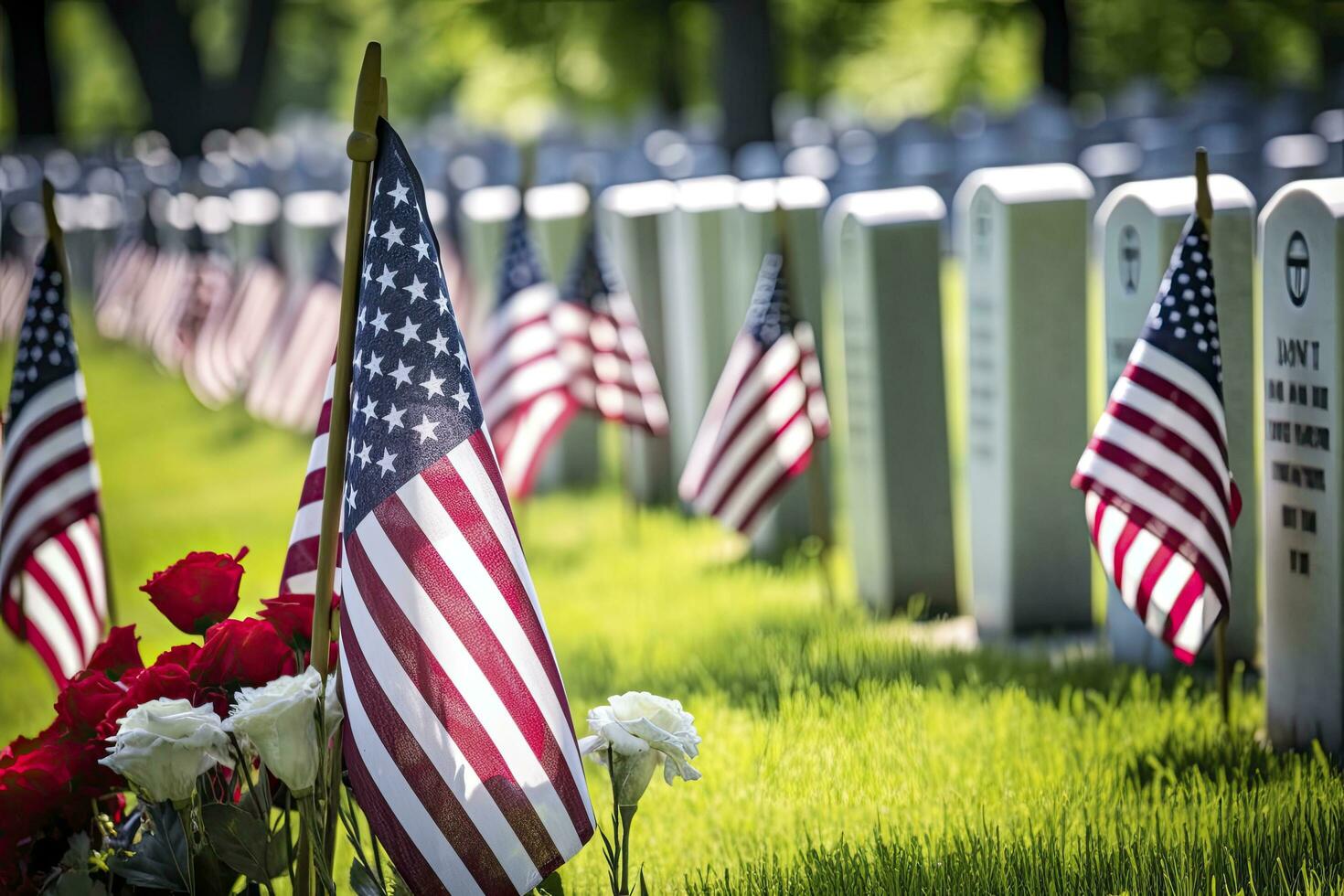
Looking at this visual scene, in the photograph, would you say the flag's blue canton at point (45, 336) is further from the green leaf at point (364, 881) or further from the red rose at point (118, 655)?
the green leaf at point (364, 881)

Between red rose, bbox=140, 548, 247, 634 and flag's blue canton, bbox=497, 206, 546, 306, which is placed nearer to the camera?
red rose, bbox=140, 548, 247, 634

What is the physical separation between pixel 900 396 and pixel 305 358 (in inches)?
235

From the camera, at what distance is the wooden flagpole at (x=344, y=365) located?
3.04 meters

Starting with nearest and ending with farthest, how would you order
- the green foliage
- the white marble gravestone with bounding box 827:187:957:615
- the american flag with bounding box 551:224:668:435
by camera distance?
the white marble gravestone with bounding box 827:187:957:615
the american flag with bounding box 551:224:668:435
the green foliage

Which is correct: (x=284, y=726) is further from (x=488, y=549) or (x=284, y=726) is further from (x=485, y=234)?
(x=485, y=234)

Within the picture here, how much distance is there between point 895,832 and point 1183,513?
134 centimetres

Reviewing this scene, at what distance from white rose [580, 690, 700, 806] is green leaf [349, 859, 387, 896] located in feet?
1.59

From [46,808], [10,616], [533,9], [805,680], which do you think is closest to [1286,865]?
[805,680]

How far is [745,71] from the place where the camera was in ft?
61.8

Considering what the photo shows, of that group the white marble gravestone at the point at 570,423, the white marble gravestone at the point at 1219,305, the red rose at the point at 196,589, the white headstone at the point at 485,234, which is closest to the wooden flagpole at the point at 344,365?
the red rose at the point at 196,589

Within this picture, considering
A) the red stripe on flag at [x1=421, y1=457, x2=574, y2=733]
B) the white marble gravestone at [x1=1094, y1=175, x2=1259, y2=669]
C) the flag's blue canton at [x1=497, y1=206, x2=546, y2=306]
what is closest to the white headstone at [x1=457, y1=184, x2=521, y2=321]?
the flag's blue canton at [x1=497, y1=206, x2=546, y2=306]

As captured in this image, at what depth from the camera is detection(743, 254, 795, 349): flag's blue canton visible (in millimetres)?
6277

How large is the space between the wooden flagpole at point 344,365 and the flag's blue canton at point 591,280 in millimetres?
4432

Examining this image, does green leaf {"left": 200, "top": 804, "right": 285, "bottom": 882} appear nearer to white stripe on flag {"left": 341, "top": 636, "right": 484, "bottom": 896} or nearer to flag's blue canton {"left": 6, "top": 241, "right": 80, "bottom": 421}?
white stripe on flag {"left": 341, "top": 636, "right": 484, "bottom": 896}
